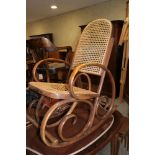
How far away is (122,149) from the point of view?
5.75 feet

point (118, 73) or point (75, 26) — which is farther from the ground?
point (75, 26)

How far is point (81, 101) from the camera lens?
1.44 m

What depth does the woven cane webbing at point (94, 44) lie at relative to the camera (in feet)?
5.71

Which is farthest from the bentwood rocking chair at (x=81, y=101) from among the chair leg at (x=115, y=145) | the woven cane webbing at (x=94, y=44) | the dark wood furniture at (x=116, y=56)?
the dark wood furniture at (x=116, y=56)

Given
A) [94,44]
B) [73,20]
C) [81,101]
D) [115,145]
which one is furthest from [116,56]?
[81,101]

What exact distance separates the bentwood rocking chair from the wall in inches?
113

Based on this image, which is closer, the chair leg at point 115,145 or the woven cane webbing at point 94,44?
the chair leg at point 115,145

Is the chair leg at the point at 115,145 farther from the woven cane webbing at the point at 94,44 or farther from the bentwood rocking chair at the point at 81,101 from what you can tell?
the woven cane webbing at the point at 94,44

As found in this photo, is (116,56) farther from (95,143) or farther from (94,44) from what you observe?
(95,143)

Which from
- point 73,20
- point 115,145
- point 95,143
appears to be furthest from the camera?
point 73,20

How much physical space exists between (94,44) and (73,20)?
3999 millimetres
